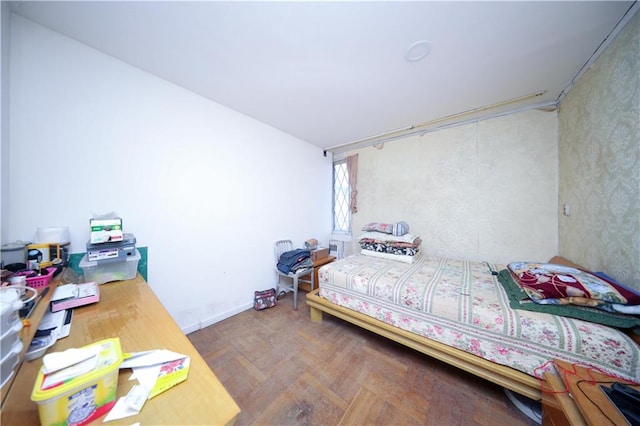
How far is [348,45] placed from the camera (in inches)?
56.2

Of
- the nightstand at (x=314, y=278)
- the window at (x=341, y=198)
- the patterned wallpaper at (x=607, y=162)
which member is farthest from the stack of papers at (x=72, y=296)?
the patterned wallpaper at (x=607, y=162)

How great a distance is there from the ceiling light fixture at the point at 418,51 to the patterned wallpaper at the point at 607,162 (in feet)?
3.78

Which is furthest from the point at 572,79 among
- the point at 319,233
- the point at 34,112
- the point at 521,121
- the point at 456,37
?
the point at 34,112

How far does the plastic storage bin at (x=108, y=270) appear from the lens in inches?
51.5

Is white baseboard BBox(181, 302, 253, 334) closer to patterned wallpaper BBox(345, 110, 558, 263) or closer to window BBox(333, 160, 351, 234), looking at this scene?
window BBox(333, 160, 351, 234)

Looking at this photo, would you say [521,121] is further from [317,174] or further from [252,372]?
[252,372]

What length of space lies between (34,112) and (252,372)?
236cm

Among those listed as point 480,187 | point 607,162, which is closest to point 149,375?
point 607,162

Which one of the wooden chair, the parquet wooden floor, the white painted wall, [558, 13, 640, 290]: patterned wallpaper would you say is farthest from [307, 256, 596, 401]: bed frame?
the white painted wall

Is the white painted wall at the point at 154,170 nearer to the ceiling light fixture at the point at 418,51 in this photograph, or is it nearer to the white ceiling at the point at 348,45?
the white ceiling at the point at 348,45

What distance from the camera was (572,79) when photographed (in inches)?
70.4

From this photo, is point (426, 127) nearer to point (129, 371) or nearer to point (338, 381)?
point (338, 381)

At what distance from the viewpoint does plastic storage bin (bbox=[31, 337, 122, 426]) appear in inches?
18.1

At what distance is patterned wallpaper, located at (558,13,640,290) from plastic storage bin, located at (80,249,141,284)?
3.32 metres
